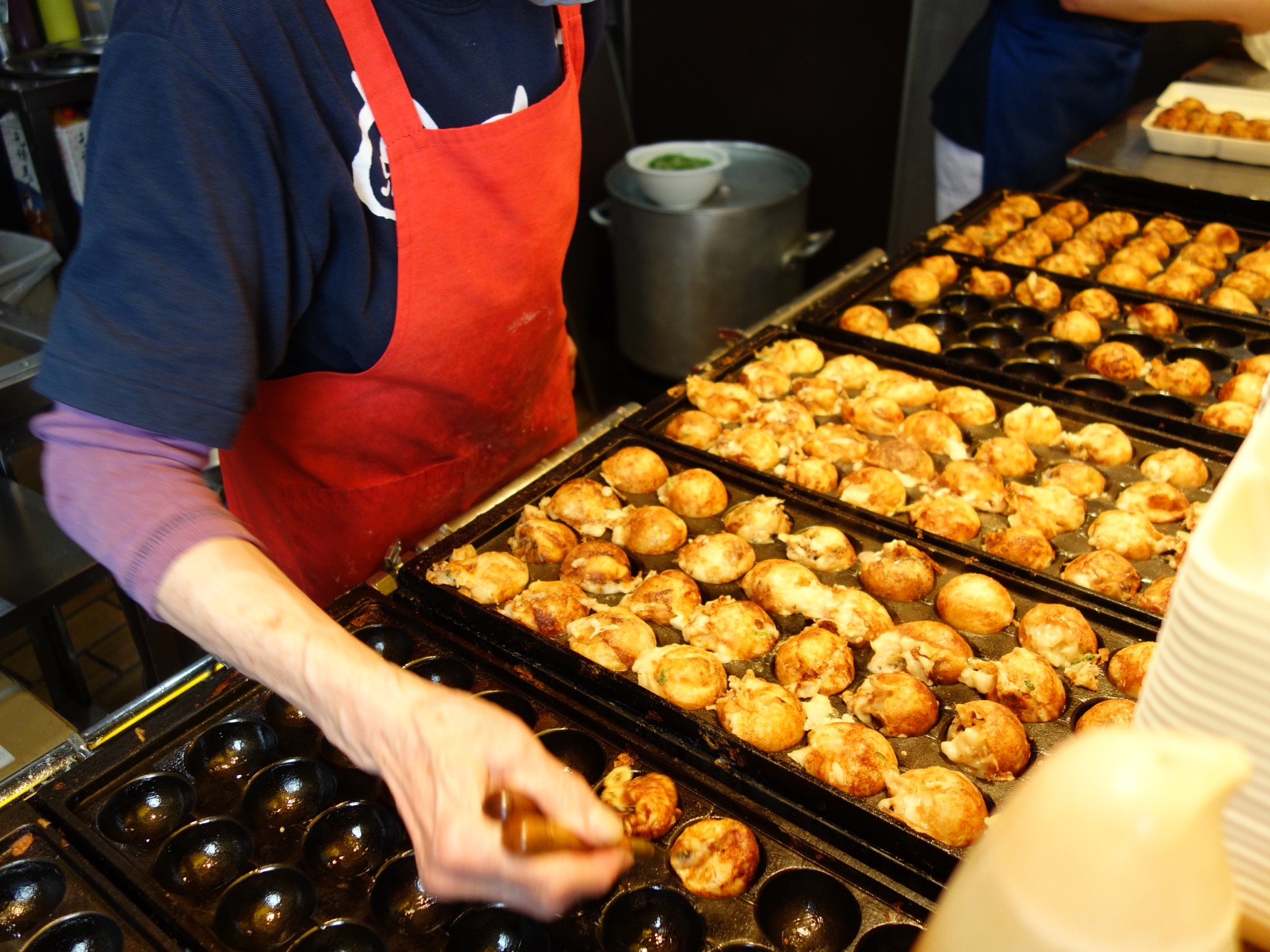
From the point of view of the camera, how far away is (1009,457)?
230 centimetres

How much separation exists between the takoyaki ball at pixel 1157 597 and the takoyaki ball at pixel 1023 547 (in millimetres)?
185

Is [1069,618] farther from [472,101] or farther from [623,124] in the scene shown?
[623,124]

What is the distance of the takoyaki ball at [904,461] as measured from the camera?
7.53 ft

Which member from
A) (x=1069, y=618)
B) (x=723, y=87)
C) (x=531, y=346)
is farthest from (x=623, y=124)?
(x=1069, y=618)

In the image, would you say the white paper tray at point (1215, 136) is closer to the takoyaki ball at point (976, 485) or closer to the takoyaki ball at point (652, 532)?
the takoyaki ball at point (976, 485)

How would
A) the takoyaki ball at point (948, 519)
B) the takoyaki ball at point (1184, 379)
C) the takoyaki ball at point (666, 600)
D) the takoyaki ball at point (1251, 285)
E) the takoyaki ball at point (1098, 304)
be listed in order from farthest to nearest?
the takoyaki ball at point (1251, 285) < the takoyaki ball at point (1098, 304) < the takoyaki ball at point (1184, 379) < the takoyaki ball at point (948, 519) < the takoyaki ball at point (666, 600)

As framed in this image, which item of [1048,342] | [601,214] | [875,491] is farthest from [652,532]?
[601,214]

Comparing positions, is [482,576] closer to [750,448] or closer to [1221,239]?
[750,448]

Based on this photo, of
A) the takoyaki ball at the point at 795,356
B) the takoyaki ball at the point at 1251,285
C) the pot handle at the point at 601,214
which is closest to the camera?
the takoyaki ball at the point at 795,356

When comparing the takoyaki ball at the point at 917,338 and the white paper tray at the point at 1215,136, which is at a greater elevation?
the white paper tray at the point at 1215,136

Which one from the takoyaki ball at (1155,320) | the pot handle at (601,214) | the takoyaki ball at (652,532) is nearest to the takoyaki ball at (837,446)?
the takoyaki ball at (652,532)

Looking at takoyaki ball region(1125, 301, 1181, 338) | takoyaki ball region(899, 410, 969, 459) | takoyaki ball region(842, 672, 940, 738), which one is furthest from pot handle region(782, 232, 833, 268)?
takoyaki ball region(842, 672, 940, 738)

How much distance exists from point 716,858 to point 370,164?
1.26 meters

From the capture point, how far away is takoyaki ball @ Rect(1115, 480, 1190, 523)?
7.00 ft
